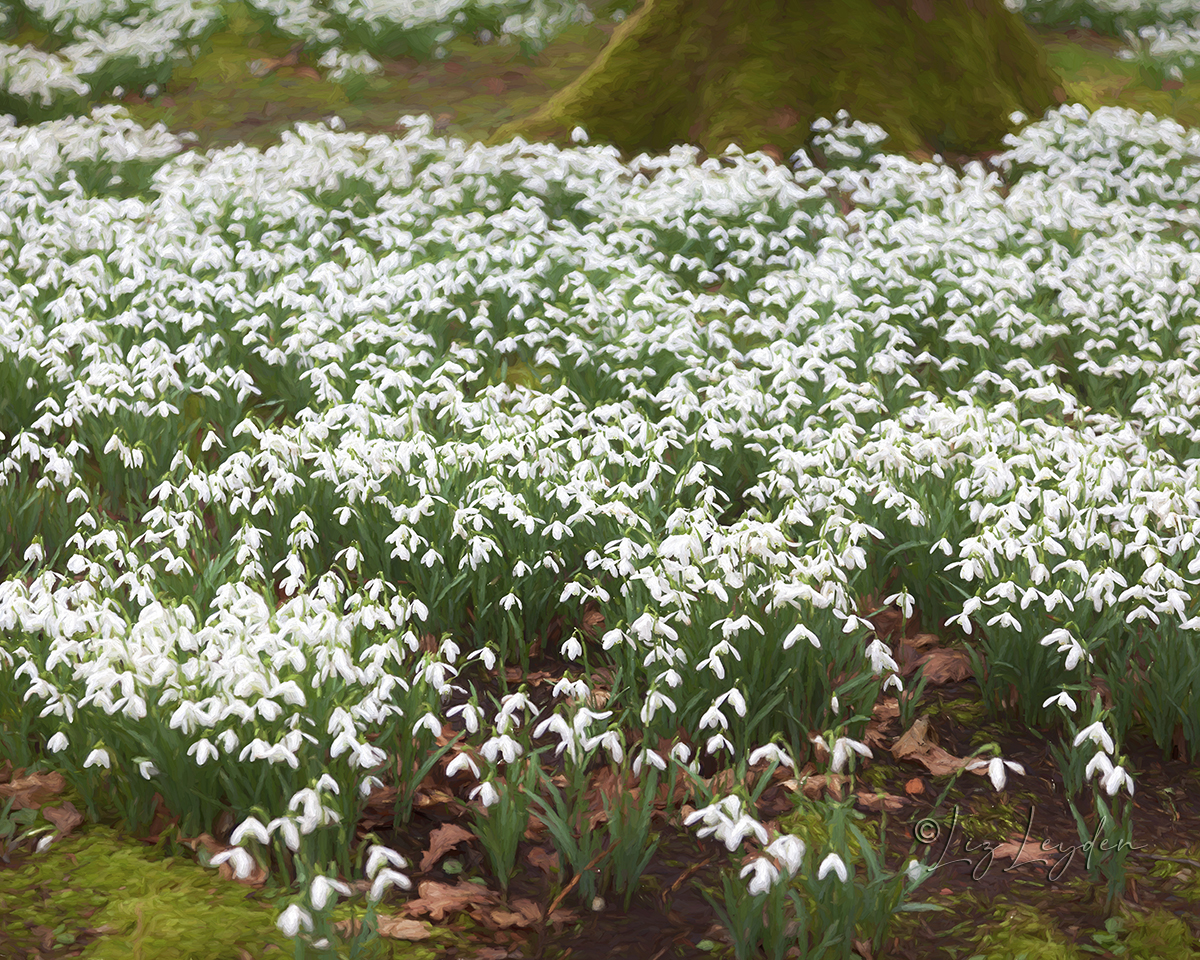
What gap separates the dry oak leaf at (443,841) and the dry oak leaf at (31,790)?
1.11 m

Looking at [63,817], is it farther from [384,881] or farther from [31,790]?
[384,881]

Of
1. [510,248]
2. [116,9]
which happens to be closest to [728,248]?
[510,248]

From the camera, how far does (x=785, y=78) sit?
336 inches

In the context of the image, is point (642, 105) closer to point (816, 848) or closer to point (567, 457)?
point (567, 457)

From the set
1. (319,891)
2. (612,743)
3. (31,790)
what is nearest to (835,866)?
(612,743)

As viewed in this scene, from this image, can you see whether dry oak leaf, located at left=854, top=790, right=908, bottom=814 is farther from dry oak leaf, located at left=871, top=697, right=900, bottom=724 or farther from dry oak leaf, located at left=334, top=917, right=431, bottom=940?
dry oak leaf, located at left=334, top=917, right=431, bottom=940

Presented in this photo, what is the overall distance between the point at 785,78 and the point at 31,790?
24.6 feet

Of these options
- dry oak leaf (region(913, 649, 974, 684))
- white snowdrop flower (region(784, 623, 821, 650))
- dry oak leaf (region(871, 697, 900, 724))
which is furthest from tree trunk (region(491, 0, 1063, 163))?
white snowdrop flower (region(784, 623, 821, 650))

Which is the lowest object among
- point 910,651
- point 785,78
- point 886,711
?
point 886,711

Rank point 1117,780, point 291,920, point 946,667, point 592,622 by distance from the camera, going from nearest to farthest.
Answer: point 291,920 < point 1117,780 < point 946,667 < point 592,622

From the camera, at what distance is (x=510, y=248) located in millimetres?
6812

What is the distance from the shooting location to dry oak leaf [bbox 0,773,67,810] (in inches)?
121

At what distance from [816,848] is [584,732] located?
0.70 metres

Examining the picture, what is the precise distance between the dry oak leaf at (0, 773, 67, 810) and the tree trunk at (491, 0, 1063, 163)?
22.4 feet
